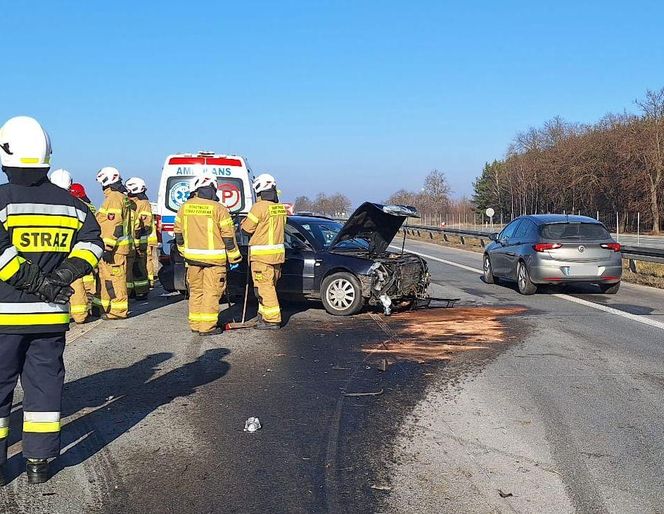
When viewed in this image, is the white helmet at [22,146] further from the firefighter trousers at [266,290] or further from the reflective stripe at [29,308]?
the firefighter trousers at [266,290]

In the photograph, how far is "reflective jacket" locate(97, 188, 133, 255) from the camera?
984cm

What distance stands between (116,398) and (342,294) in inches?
189

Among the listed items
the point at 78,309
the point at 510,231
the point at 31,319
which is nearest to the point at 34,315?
the point at 31,319

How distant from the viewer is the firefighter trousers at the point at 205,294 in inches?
348

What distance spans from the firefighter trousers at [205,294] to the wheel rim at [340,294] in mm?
1917

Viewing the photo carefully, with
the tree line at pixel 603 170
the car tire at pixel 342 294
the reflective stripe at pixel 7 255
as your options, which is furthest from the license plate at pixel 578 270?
the tree line at pixel 603 170

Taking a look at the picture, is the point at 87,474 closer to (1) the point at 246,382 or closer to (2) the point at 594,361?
(1) the point at 246,382

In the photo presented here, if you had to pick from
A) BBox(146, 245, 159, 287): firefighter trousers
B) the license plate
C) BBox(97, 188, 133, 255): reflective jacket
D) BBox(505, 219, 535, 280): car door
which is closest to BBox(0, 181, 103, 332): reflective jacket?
BBox(97, 188, 133, 255): reflective jacket

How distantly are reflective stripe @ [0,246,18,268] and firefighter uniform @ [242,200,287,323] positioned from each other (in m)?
5.32

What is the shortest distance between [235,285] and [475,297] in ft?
14.4

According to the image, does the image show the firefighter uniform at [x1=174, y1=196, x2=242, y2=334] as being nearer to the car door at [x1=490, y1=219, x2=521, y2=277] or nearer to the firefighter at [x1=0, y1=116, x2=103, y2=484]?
the firefighter at [x1=0, y1=116, x2=103, y2=484]

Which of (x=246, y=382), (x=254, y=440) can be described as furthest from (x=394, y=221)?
(x=254, y=440)

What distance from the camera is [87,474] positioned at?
169 inches

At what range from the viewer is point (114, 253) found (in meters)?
9.93
